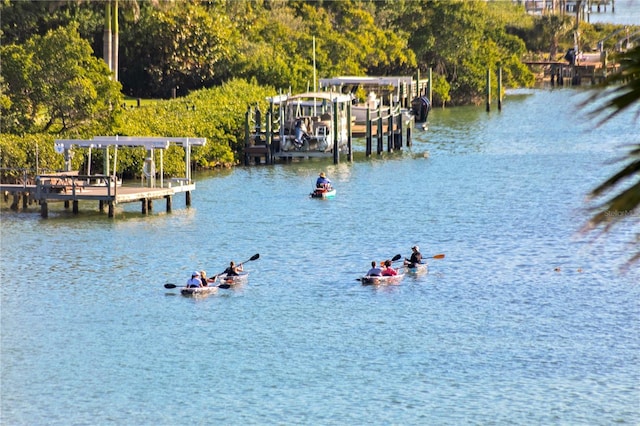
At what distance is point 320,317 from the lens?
33188 millimetres

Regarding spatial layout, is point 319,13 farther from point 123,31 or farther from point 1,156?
point 1,156

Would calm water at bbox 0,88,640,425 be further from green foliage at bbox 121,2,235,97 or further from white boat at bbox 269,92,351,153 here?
green foliage at bbox 121,2,235,97

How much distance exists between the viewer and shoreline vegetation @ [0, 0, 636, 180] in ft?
197

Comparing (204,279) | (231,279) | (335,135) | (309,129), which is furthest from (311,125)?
(204,279)

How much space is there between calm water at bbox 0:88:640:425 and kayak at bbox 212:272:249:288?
0.63 meters

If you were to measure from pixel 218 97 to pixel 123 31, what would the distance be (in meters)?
15.5

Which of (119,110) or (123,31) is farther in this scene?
(123,31)

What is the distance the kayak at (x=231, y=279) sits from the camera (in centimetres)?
3704

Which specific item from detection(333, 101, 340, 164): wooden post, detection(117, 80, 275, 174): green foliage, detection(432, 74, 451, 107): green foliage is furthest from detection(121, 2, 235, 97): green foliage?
detection(432, 74, 451, 107): green foliage

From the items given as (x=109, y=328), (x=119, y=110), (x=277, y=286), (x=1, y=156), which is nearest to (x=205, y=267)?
(x=277, y=286)

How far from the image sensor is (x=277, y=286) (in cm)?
3747

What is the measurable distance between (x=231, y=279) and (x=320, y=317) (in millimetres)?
5014

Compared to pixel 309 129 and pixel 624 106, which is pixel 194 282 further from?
pixel 309 129

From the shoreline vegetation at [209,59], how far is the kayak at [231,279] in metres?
13.8
